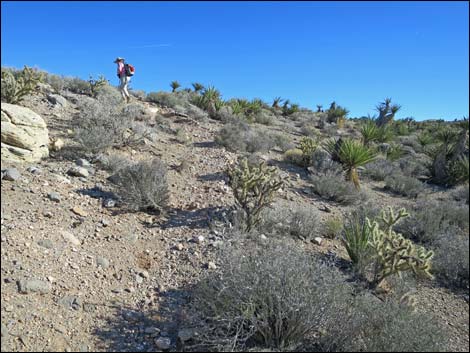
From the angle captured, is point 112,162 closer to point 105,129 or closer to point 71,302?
point 105,129

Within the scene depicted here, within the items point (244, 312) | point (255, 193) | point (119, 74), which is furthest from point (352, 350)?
point (119, 74)

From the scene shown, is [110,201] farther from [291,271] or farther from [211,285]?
[291,271]

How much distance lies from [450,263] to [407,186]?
249cm

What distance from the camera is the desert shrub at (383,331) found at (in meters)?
2.80

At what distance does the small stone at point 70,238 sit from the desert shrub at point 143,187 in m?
1.23

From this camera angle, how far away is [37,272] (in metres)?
3.79

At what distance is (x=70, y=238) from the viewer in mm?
4512

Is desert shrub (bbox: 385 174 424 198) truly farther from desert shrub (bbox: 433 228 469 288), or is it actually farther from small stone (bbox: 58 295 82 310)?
small stone (bbox: 58 295 82 310)

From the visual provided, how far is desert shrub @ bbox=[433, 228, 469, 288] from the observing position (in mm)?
3315

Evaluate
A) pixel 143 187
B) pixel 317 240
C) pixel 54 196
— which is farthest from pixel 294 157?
pixel 54 196

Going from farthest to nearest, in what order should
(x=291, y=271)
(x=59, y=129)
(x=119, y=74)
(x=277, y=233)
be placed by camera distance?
(x=119, y=74), (x=59, y=129), (x=277, y=233), (x=291, y=271)

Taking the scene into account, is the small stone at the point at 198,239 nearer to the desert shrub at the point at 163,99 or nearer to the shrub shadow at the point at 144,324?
the shrub shadow at the point at 144,324

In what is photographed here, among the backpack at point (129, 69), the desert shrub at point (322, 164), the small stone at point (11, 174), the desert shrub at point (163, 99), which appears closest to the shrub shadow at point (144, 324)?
the small stone at point (11, 174)

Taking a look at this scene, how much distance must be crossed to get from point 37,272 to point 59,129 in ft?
17.1
